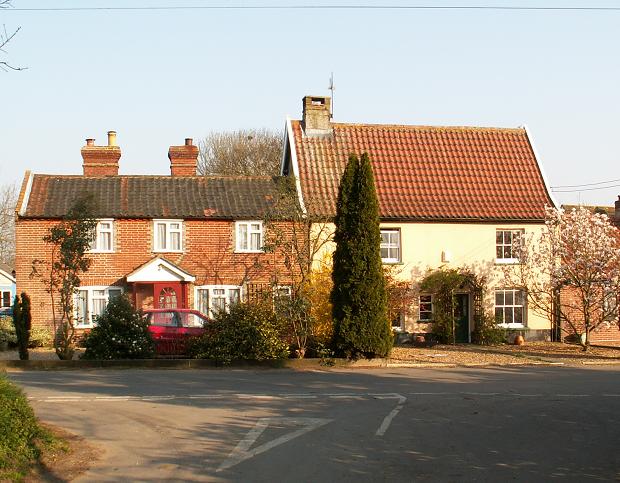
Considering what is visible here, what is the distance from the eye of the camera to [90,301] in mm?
31797

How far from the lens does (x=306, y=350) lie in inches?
1014

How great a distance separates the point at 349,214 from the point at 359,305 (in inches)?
111

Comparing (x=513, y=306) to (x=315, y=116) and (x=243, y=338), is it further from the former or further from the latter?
(x=243, y=338)

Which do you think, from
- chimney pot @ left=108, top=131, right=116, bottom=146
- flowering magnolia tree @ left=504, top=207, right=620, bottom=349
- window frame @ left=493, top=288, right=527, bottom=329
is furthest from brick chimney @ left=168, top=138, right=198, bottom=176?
flowering magnolia tree @ left=504, top=207, right=620, bottom=349

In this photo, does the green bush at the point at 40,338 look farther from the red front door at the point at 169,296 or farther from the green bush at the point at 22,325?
the green bush at the point at 22,325

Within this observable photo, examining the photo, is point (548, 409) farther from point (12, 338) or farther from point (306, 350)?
point (12, 338)

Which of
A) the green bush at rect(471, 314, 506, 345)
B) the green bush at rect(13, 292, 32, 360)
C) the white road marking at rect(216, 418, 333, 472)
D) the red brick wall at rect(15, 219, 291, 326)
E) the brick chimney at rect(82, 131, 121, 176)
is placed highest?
the brick chimney at rect(82, 131, 121, 176)

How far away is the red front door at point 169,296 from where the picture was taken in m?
31.6

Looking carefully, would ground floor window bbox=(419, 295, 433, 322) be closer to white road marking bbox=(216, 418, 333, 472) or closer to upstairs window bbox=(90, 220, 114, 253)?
upstairs window bbox=(90, 220, 114, 253)

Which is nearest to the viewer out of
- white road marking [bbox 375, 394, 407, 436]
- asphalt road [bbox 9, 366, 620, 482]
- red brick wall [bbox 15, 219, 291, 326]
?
asphalt road [bbox 9, 366, 620, 482]

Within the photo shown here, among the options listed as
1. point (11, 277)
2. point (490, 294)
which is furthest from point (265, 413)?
point (11, 277)

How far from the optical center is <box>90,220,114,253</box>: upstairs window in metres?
32.0

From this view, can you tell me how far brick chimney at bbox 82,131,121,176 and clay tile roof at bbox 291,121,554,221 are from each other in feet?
25.4

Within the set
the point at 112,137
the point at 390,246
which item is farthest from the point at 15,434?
the point at 112,137
